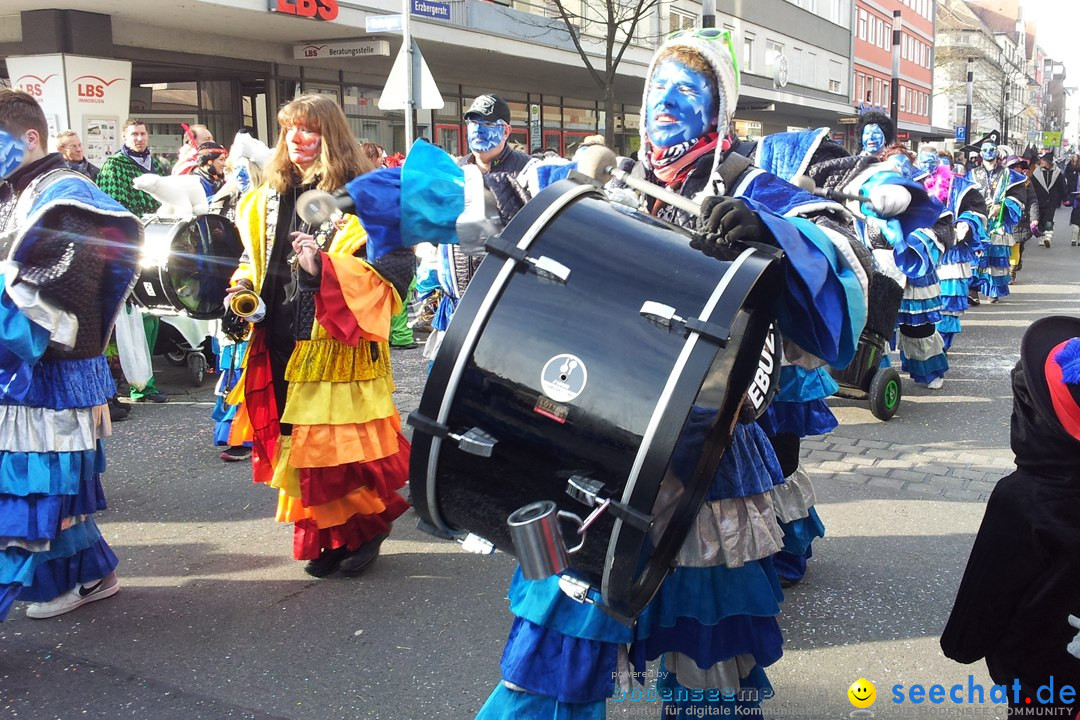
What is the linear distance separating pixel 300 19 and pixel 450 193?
42.0 feet

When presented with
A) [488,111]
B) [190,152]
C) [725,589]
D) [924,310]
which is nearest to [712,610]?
[725,589]

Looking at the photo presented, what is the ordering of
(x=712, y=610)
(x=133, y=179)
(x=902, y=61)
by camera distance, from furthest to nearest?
(x=902, y=61), (x=133, y=179), (x=712, y=610)

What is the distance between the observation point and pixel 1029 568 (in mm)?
2432

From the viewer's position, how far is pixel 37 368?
363cm

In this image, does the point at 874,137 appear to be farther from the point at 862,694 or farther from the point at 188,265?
the point at 862,694

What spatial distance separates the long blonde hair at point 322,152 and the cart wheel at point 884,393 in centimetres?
430

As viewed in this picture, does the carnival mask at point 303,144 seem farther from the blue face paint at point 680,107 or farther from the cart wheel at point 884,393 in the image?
the cart wheel at point 884,393

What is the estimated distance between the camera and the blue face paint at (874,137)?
8.20 m

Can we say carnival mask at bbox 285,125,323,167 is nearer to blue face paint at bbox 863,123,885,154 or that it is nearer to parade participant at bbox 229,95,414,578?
parade participant at bbox 229,95,414,578

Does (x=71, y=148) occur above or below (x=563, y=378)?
above

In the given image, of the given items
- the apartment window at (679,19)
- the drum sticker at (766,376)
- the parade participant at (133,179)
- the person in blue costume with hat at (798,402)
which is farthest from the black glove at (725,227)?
the apartment window at (679,19)

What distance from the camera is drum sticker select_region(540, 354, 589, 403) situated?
188 cm

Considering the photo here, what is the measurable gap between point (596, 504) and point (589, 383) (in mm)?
233

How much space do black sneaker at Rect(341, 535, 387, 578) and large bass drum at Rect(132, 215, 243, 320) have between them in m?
1.27
